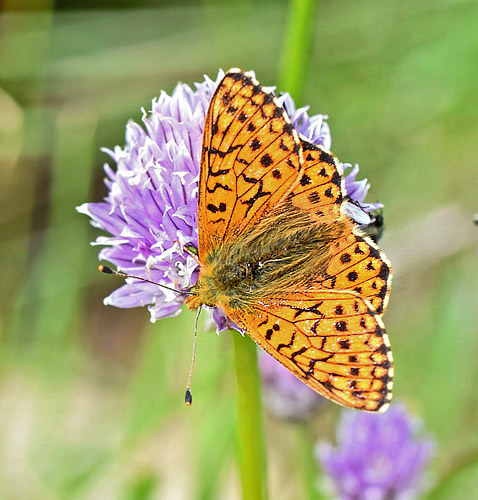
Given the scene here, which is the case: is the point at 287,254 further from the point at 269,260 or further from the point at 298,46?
the point at 298,46

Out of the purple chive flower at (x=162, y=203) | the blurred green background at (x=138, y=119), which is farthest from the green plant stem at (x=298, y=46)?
the blurred green background at (x=138, y=119)

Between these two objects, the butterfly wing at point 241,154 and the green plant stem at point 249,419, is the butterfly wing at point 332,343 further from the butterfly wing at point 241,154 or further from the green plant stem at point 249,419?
the butterfly wing at point 241,154

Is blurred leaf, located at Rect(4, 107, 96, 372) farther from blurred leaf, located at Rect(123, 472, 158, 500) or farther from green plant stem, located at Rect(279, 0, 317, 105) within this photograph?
green plant stem, located at Rect(279, 0, 317, 105)

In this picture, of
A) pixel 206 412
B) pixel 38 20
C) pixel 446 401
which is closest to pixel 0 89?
pixel 38 20

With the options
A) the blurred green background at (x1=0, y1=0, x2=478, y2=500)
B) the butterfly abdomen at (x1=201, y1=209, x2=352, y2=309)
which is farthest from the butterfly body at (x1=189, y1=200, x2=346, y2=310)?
the blurred green background at (x1=0, y1=0, x2=478, y2=500)

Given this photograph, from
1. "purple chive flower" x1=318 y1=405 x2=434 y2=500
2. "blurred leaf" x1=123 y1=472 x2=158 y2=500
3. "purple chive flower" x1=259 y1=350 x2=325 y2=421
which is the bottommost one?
"blurred leaf" x1=123 y1=472 x2=158 y2=500

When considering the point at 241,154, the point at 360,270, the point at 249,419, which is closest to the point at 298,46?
the point at 241,154

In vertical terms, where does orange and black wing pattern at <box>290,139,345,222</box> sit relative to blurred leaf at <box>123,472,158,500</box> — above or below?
above
